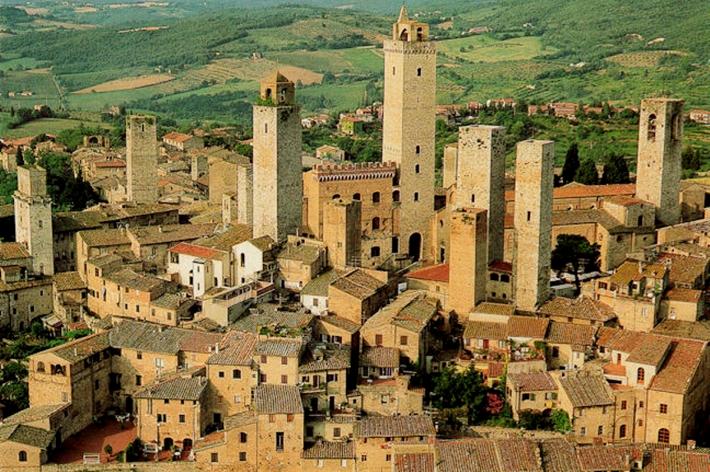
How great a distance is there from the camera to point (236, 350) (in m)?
28.4

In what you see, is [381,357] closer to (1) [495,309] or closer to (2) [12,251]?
(1) [495,309]

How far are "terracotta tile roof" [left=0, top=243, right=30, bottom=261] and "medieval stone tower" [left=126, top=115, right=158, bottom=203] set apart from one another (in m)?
8.23

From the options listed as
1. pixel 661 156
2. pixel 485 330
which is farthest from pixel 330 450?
pixel 661 156

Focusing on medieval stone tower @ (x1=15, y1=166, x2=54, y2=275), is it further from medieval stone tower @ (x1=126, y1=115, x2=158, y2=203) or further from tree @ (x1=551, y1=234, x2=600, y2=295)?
tree @ (x1=551, y1=234, x2=600, y2=295)

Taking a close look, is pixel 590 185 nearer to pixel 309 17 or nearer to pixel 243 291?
pixel 243 291

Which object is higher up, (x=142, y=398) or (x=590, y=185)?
(x=590, y=185)

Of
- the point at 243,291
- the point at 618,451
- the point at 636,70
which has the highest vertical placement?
the point at 636,70

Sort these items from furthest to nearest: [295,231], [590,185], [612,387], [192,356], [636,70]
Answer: [636,70] → [590,185] → [295,231] → [192,356] → [612,387]

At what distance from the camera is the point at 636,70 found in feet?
304

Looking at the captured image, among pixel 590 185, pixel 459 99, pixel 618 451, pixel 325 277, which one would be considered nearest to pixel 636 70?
pixel 459 99

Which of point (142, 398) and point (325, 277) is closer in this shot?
A: point (142, 398)

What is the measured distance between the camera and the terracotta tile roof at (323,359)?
27297 mm

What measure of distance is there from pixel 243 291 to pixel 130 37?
348 feet

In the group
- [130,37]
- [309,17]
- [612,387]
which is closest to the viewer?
[612,387]
